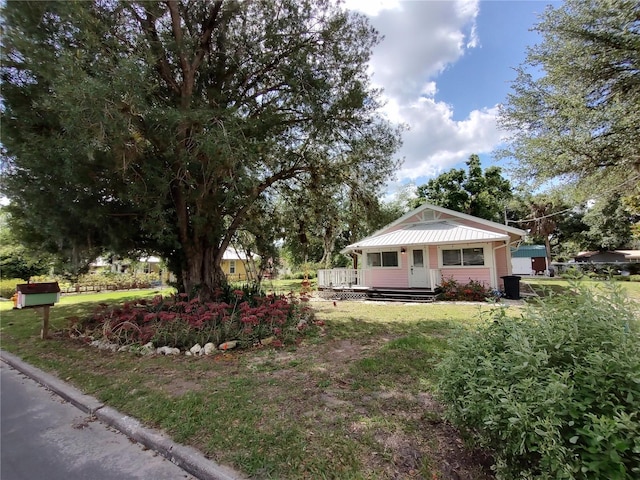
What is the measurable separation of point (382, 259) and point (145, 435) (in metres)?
13.8

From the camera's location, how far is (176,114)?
17.7ft

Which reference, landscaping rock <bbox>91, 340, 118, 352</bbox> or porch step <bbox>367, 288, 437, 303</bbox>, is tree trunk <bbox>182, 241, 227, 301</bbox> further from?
porch step <bbox>367, 288, 437, 303</bbox>

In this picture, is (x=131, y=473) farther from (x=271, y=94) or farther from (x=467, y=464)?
(x=271, y=94)

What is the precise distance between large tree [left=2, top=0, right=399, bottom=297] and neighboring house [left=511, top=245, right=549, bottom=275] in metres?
29.9

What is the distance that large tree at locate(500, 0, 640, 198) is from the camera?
24.9ft

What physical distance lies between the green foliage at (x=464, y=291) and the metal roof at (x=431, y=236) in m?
1.87

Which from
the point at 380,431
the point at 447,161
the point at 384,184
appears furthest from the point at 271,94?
the point at 447,161

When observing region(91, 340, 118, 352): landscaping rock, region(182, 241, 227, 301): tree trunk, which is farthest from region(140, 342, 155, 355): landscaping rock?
region(182, 241, 227, 301): tree trunk

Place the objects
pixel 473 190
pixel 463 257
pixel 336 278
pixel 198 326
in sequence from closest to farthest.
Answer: pixel 198 326, pixel 463 257, pixel 336 278, pixel 473 190

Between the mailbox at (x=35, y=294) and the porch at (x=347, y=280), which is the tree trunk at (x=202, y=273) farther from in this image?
the porch at (x=347, y=280)

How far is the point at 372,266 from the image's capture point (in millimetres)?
16172

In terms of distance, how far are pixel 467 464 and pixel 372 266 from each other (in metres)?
13.8

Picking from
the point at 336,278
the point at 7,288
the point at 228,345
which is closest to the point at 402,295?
the point at 336,278

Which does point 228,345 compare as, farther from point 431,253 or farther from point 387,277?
point 431,253
